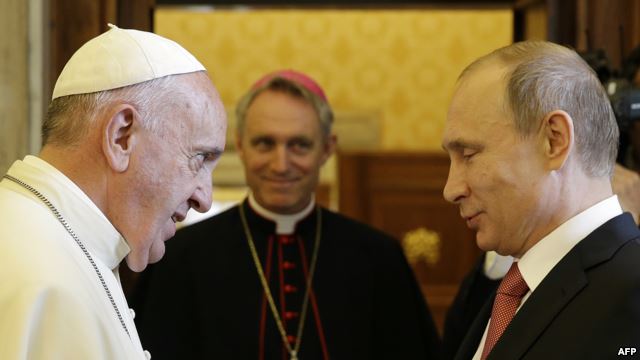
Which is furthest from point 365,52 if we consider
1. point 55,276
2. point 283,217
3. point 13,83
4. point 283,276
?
point 55,276

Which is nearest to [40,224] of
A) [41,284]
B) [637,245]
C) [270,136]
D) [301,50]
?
[41,284]

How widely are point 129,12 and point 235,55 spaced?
6388 mm

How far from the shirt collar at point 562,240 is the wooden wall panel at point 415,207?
482cm

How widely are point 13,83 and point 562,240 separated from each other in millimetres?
1927

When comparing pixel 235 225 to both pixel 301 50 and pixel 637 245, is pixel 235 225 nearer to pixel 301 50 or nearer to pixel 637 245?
pixel 637 245

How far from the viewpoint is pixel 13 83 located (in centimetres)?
335

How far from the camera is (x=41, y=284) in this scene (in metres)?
1.74

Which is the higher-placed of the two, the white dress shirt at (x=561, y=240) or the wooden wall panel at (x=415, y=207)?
the white dress shirt at (x=561, y=240)

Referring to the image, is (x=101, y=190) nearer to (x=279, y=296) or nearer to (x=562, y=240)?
(x=562, y=240)

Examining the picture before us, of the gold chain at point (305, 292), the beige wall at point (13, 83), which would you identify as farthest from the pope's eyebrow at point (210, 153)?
the gold chain at point (305, 292)

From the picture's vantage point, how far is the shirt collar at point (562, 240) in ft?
7.27

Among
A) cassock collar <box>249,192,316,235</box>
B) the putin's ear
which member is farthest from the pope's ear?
cassock collar <box>249,192,316,235</box>

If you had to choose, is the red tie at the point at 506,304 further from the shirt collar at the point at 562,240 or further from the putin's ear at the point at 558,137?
the putin's ear at the point at 558,137

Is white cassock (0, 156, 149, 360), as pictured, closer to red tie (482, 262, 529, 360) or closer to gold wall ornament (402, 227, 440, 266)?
red tie (482, 262, 529, 360)
